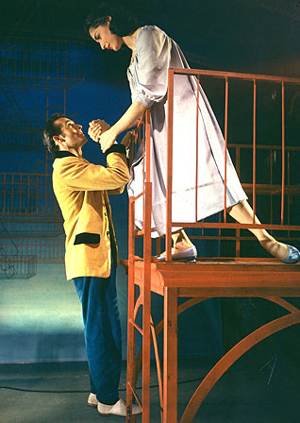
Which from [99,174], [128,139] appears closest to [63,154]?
[99,174]

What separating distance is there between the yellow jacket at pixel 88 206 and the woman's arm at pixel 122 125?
2.6 inches

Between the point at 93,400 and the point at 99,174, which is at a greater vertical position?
the point at 99,174

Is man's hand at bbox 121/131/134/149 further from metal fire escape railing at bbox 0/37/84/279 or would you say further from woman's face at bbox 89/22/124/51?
metal fire escape railing at bbox 0/37/84/279

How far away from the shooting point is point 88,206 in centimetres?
290

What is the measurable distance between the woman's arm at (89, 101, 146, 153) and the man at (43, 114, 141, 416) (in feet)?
0.18

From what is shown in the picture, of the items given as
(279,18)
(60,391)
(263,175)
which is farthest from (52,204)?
(279,18)

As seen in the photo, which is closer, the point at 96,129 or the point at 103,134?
the point at 103,134

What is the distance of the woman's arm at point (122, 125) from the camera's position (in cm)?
243

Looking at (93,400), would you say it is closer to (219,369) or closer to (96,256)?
(96,256)

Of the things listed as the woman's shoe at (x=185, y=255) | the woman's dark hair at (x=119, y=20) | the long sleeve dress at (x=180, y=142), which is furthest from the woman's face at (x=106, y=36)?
the woman's shoe at (x=185, y=255)

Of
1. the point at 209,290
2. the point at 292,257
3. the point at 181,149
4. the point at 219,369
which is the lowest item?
the point at 219,369

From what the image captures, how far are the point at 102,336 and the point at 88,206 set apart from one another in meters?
0.78

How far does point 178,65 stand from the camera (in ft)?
8.17

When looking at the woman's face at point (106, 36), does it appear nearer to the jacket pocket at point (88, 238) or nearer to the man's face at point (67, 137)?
the man's face at point (67, 137)
